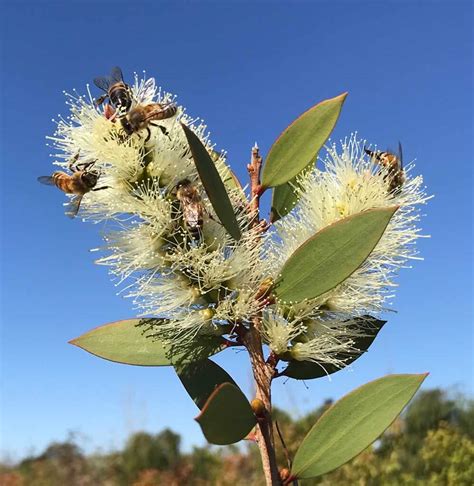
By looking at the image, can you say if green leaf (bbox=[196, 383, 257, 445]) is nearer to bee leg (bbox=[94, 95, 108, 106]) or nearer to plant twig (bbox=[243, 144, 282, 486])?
plant twig (bbox=[243, 144, 282, 486])

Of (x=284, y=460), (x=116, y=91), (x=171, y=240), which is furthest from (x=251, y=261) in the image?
(x=284, y=460)

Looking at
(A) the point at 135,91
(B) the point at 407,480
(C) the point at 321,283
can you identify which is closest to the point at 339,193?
(C) the point at 321,283

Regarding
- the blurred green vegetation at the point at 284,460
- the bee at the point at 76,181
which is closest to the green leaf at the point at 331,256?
the bee at the point at 76,181

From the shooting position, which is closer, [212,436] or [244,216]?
[212,436]

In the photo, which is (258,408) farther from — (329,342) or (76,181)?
(76,181)

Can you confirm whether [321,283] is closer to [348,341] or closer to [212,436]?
[348,341]

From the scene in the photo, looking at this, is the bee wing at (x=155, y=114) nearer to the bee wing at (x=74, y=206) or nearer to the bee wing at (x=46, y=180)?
the bee wing at (x=74, y=206)

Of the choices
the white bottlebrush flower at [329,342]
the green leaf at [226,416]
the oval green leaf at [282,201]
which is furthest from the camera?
the oval green leaf at [282,201]
